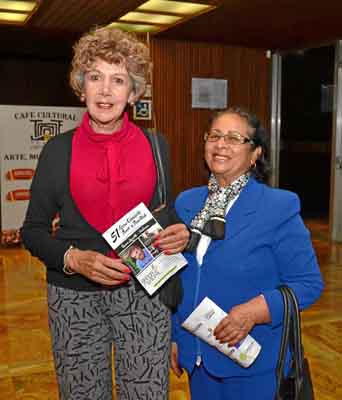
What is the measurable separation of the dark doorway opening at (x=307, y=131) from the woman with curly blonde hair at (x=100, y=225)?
7842 millimetres

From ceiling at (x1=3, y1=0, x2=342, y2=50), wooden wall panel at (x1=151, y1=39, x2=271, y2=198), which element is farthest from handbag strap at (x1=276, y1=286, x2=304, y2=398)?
wooden wall panel at (x1=151, y1=39, x2=271, y2=198)

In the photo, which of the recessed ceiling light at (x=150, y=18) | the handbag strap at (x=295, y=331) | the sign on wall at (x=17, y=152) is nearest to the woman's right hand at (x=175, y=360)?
the handbag strap at (x=295, y=331)

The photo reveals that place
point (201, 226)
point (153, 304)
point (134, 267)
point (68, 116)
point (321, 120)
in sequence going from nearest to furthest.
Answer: point (134, 267) < point (153, 304) < point (201, 226) < point (68, 116) < point (321, 120)

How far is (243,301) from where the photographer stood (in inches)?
66.8

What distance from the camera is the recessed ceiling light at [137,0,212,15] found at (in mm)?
5559

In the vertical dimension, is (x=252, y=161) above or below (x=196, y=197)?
above

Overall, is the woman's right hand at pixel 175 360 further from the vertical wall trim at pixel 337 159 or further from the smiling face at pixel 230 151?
the vertical wall trim at pixel 337 159

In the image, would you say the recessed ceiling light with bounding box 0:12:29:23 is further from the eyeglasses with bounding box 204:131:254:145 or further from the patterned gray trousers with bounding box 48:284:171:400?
the patterned gray trousers with bounding box 48:284:171:400

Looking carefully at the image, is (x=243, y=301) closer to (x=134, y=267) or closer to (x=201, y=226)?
(x=201, y=226)

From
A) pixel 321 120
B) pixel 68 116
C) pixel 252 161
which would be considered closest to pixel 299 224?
pixel 252 161

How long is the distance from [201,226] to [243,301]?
283 millimetres

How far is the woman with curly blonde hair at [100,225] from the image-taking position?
155 cm

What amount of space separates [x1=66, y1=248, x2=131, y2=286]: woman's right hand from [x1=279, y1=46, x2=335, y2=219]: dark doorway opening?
26.2 feet

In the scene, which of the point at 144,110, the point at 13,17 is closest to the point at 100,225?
the point at 13,17
